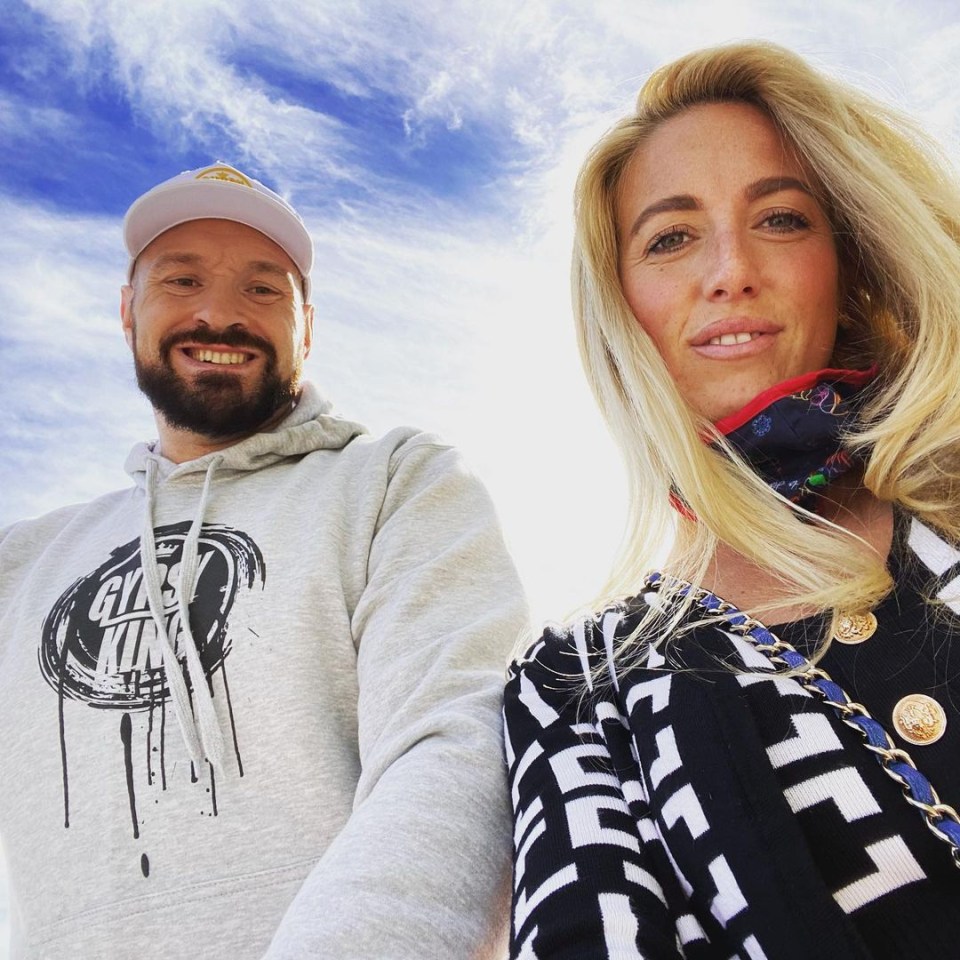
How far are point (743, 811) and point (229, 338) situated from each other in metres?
2.12

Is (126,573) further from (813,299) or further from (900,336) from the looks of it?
(900,336)

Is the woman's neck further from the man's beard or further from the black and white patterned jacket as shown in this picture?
the man's beard

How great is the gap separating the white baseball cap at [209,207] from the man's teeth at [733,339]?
1.66m

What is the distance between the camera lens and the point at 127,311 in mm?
2961

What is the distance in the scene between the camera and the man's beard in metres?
2.68

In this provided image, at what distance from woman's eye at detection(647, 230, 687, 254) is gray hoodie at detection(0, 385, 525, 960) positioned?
76 centimetres

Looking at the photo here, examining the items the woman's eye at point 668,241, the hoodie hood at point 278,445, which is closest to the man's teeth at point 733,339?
the woman's eye at point 668,241

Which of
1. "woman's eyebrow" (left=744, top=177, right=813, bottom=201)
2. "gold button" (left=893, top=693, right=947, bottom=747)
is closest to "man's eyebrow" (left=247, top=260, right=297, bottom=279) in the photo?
"woman's eyebrow" (left=744, top=177, right=813, bottom=201)

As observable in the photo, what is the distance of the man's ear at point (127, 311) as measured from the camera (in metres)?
2.92

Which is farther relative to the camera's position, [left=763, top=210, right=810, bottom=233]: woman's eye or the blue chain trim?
[left=763, top=210, right=810, bottom=233]: woman's eye

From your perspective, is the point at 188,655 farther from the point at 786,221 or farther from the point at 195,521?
the point at 786,221

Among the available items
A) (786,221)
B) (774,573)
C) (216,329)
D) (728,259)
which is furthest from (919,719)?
(216,329)

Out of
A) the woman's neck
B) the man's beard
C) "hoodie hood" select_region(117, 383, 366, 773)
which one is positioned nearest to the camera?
the woman's neck

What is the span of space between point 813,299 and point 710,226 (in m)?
0.25
